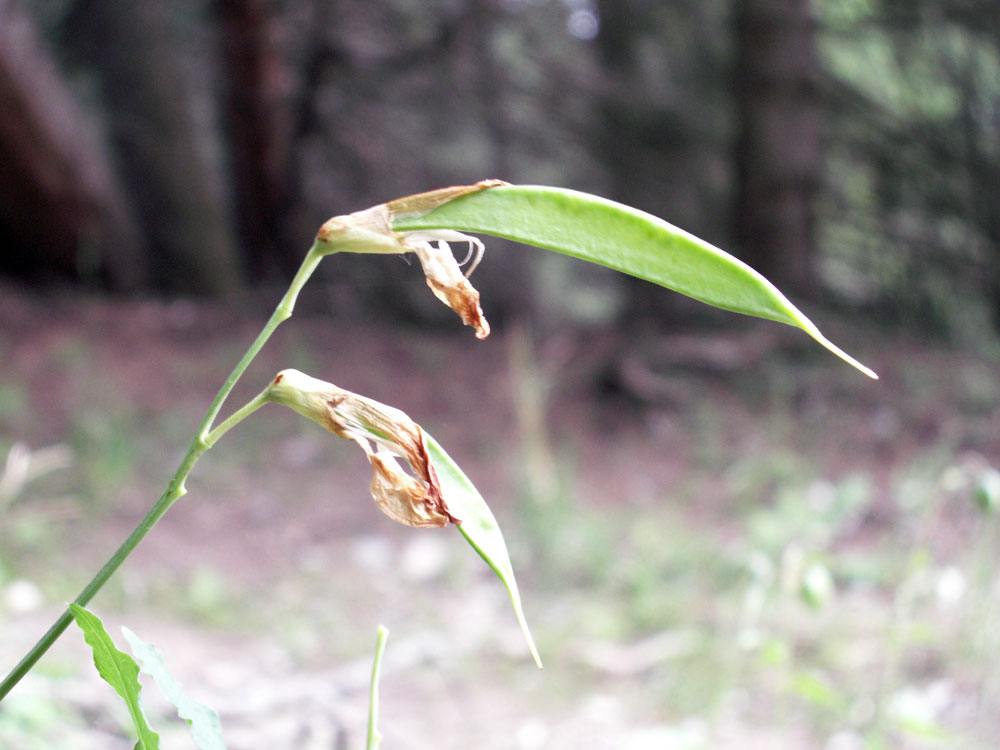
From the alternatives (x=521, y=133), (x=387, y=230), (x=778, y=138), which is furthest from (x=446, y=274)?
(x=521, y=133)

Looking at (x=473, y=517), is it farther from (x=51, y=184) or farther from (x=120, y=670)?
(x=51, y=184)

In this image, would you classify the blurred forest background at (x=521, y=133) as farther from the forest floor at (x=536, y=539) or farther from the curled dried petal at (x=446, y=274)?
the curled dried petal at (x=446, y=274)

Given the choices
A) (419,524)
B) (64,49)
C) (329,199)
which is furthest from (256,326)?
(419,524)

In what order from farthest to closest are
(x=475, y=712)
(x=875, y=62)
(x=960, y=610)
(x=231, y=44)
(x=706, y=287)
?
1. (x=875, y=62)
2. (x=231, y=44)
3. (x=960, y=610)
4. (x=475, y=712)
5. (x=706, y=287)

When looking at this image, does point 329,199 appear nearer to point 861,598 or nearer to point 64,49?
point 64,49

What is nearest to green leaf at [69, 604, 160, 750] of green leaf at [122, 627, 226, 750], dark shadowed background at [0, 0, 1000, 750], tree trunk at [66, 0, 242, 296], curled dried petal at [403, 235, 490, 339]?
green leaf at [122, 627, 226, 750]

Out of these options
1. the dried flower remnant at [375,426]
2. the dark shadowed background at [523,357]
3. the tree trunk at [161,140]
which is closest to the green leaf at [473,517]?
the dried flower remnant at [375,426]
